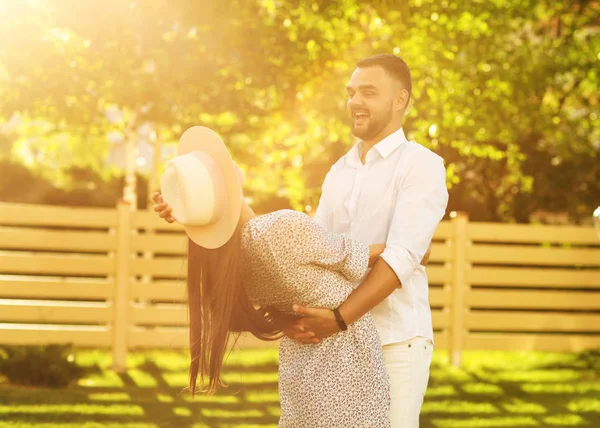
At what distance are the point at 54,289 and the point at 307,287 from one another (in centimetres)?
696

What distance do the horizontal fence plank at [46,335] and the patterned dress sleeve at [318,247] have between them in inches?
268

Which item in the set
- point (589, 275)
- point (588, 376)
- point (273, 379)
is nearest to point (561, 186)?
point (589, 275)

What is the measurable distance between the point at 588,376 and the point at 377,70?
23.6ft

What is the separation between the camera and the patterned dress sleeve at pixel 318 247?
8.32 feet

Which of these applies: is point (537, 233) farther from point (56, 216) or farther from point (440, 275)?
point (56, 216)

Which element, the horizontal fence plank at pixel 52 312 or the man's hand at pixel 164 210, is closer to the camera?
the man's hand at pixel 164 210

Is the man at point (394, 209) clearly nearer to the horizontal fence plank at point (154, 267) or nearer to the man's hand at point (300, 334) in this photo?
the man's hand at point (300, 334)

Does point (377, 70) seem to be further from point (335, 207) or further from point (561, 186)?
point (561, 186)

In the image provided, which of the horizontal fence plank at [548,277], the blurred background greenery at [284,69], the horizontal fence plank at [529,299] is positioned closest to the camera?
the blurred background greenery at [284,69]

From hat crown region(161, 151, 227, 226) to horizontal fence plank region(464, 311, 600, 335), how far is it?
7699mm

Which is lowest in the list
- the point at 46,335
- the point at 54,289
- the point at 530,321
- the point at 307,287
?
the point at 307,287

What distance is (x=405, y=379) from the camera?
2994 mm

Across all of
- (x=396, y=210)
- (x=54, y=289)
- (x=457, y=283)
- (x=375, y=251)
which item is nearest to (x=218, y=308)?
(x=375, y=251)

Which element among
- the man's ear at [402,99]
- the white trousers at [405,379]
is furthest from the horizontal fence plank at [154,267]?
the white trousers at [405,379]
